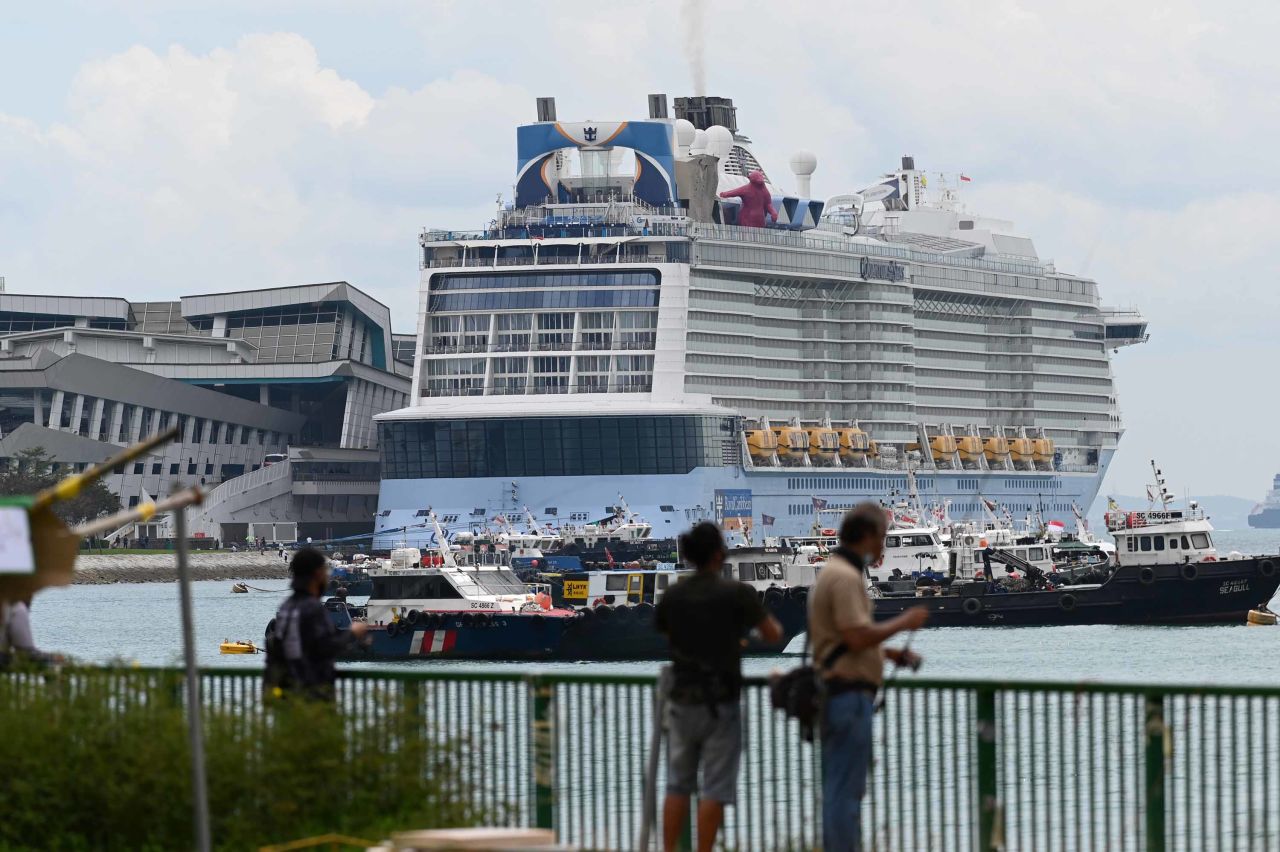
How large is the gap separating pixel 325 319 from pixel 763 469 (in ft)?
132

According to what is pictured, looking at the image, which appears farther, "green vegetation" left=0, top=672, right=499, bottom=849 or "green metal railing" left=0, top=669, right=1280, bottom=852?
"green vegetation" left=0, top=672, right=499, bottom=849

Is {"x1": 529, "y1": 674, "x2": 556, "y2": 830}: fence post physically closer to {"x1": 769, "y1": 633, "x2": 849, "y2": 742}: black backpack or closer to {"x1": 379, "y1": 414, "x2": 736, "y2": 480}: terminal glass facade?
{"x1": 769, "y1": 633, "x2": 849, "y2": 742}: black backpack

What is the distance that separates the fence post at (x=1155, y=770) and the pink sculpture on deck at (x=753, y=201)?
115 meters

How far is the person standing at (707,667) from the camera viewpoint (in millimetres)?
11570

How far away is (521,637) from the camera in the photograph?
52.0 meters

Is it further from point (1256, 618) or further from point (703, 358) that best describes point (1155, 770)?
point (703, 358)

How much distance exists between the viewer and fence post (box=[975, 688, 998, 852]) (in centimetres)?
1205

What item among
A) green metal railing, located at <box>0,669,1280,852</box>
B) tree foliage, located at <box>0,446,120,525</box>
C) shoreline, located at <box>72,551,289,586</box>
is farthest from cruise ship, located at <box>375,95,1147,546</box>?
green metal railing, located at <box>0,669,1280,852</box>

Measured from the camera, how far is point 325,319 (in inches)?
5684

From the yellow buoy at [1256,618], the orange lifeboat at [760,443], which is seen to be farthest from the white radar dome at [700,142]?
the yellow buoy at [1256,618]

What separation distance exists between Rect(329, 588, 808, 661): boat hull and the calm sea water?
1.07 feet

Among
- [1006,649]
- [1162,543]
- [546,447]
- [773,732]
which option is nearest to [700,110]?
[546,447]

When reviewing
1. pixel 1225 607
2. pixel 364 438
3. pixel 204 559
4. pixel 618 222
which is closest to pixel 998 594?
pixel 1225 607

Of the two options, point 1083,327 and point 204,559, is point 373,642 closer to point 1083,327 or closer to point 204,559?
point 204,559
